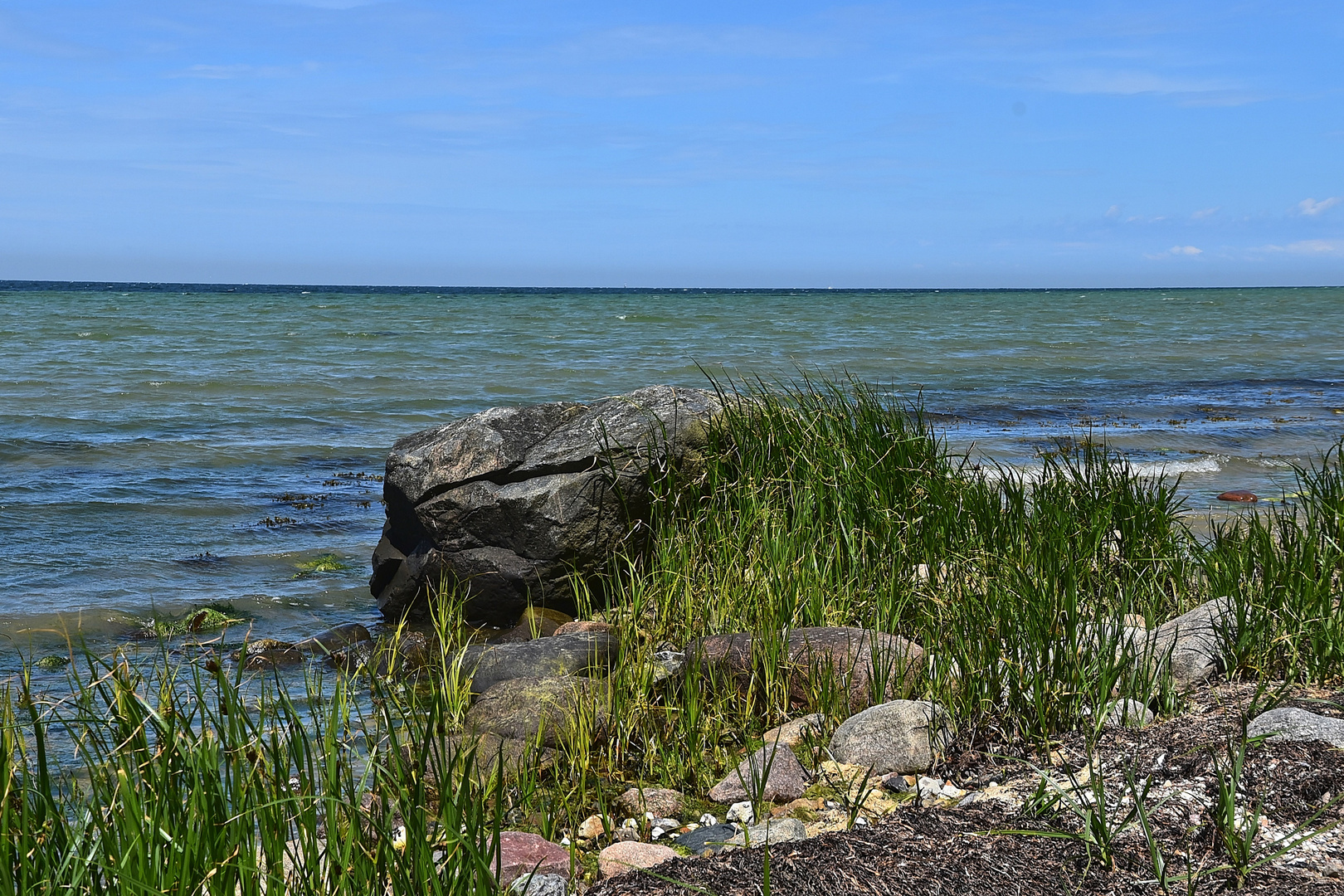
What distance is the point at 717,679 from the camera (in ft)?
15.3

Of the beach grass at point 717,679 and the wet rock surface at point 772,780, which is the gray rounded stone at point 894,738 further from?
the wet rock surface at point 772,780

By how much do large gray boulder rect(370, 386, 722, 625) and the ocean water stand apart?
2.49 ft

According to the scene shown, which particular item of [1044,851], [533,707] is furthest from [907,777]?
[533,707]

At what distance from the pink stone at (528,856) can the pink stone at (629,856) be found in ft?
0.39

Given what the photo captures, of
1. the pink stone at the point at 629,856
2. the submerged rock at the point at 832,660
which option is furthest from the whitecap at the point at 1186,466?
the pink stone at the point at 629,856

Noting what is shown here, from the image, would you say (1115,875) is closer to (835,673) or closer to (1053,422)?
(835,673)

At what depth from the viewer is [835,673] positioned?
14.9 feet

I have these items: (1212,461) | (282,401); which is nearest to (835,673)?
(1212,461)

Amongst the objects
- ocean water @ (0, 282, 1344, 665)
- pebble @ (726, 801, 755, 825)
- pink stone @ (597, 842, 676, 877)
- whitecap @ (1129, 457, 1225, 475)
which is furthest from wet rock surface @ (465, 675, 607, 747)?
whitecap @ (1129, 457, 1225, 475)

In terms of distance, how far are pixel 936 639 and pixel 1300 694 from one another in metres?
1.21

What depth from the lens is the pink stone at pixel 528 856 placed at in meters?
3.05

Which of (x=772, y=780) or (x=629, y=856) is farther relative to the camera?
(x=772, y=780)

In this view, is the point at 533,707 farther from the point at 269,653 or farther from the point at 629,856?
the point at 269,653

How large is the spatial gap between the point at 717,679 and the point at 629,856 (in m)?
1.42
